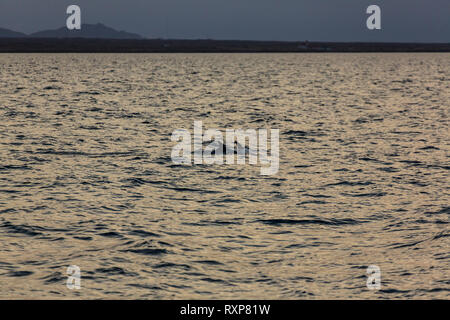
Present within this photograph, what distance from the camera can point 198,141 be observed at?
3559 centimetres

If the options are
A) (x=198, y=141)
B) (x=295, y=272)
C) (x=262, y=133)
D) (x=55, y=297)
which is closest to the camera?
(x=55, y=297)

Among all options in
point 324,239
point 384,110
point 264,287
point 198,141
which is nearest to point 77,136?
point 198,141

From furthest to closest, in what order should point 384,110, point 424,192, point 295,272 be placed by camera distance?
point 384,110 → point 424,192 → point 295,272

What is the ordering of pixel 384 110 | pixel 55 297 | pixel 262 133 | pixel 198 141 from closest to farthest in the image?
pixel 55 297 < pixel 198 141 < pixel 262 133 < pixel 384 110

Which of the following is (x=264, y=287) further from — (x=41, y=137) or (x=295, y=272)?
(x=41, y=137)

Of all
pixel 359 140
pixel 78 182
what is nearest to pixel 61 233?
pixel 78 182

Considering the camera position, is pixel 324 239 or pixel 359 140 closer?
pixel 324 239

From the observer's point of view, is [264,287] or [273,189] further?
[273,189]

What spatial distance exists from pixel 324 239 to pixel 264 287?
4.19m

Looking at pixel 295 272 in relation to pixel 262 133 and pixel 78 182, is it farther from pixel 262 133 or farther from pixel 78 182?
pixel 262 133

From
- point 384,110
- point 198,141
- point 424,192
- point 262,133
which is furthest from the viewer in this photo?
point 384,110

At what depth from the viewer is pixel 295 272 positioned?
14594 millimetres

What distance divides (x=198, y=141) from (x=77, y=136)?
755 centimetres

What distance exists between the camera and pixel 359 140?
36.4 meters
